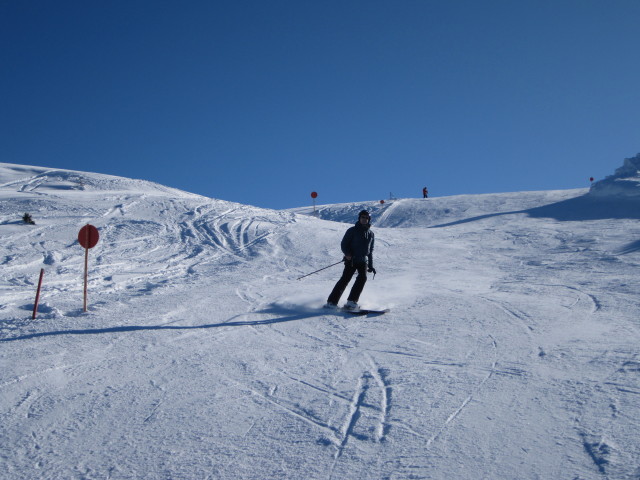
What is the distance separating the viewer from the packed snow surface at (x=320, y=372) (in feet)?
11.4

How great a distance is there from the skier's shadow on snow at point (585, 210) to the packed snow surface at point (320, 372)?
383 inches

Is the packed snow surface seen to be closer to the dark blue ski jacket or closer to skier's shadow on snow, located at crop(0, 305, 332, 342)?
skier's shadow on snow, located at crop(0, 305, 332, 342)

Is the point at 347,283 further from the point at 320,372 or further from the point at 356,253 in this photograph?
the point at 320,372

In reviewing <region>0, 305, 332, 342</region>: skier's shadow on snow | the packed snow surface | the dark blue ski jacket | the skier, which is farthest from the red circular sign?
the dark blue ski jacket

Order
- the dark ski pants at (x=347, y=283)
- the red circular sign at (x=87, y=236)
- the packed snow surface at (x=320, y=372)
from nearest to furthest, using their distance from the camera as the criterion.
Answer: the packed snow surface at (x=320, y=372) < the dark ski pants at (x=347, y=283) < the red circular sign at (x=87, y=236)

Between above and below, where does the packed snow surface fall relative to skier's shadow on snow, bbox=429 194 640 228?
below

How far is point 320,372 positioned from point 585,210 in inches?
927

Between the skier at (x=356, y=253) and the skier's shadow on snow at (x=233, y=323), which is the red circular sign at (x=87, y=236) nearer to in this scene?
the skier's shadow on snow at (x=233, y=323)

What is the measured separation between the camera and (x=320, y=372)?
524 cm

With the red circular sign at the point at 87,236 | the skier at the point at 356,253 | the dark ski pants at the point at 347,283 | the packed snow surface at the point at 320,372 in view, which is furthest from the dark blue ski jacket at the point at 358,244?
the red circular sign at the point at 87,236

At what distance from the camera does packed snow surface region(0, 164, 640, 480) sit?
349 centimetres

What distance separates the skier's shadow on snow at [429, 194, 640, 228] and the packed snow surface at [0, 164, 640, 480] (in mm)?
9732

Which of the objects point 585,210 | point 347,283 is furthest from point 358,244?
point 585,210

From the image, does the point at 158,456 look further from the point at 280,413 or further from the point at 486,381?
the point at 486,381
